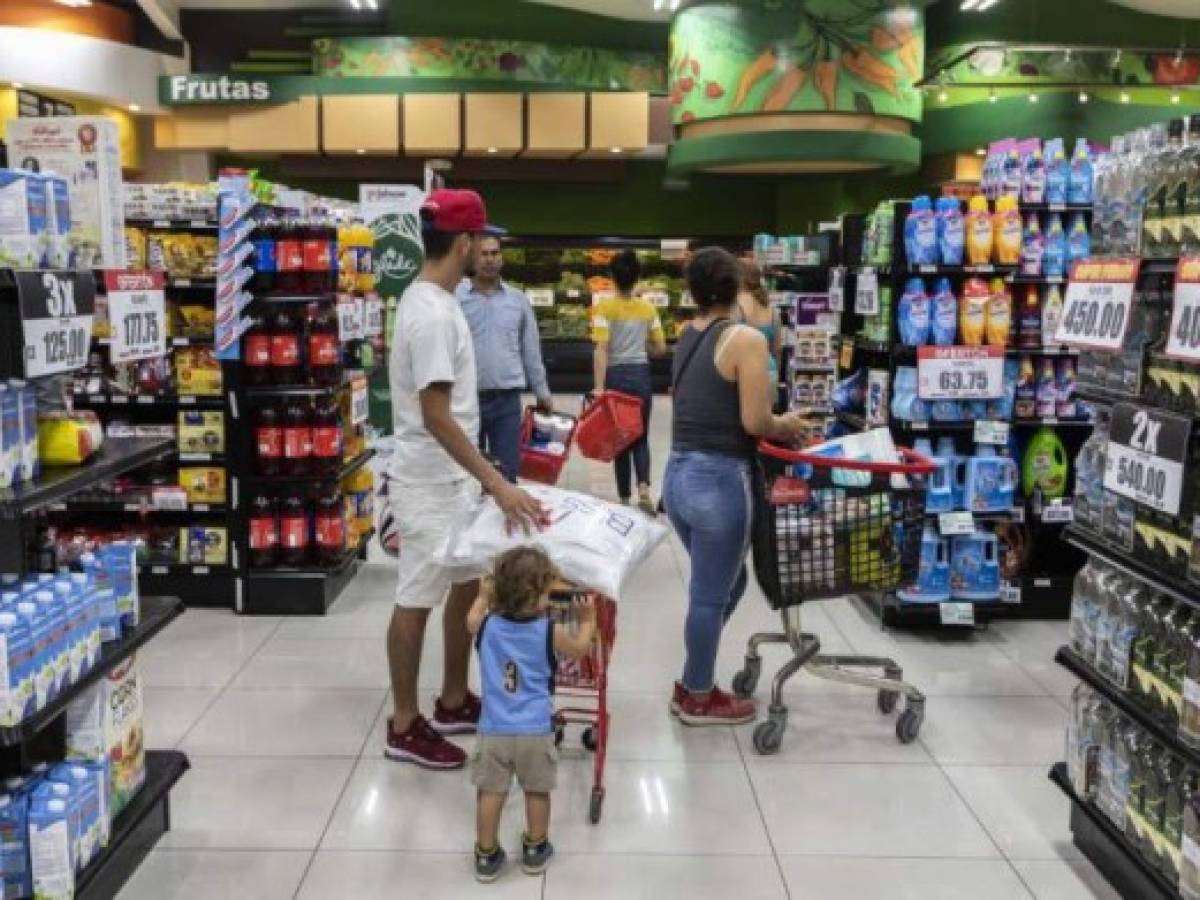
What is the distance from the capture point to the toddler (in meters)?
3.11

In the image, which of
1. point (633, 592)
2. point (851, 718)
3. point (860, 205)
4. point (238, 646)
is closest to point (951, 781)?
point (851, 718)

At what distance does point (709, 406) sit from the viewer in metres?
3.96

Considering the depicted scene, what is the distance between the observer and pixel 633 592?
608cm

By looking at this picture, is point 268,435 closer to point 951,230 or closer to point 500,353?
point 500,353

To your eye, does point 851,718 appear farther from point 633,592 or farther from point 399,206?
point 399,206

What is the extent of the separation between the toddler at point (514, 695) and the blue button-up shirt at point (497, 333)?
2.68 metres

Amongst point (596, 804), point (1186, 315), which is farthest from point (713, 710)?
point (1186, 315)

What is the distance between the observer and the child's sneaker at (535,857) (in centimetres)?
319

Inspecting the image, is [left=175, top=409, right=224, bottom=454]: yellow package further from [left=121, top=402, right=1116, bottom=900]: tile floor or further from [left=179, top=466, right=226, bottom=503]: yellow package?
[left=121, top=402, right=1116, bottom=900]: tile floor

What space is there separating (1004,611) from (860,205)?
1069cm

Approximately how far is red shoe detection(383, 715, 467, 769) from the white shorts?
0.43m

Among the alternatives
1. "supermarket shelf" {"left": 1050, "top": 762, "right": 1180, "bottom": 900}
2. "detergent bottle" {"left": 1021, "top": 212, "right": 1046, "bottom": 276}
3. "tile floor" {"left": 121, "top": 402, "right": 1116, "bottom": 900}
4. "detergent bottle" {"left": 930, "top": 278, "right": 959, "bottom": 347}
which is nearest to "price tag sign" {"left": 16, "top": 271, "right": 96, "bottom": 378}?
"tile floor" {"left": 121, "top": 402, "right": 1116, "bottom": 900}

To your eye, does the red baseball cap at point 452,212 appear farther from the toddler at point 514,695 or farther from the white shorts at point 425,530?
the toddler at point 514,695

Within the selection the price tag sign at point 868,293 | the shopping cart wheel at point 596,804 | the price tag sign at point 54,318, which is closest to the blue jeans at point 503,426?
the price tag sign at point 868,293
